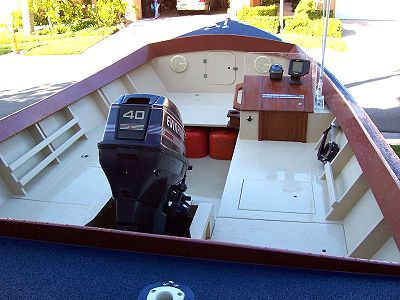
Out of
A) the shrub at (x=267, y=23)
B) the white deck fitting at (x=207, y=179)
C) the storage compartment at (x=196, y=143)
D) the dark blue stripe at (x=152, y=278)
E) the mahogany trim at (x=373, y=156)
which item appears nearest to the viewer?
the dark blue stripe at (x=152, y=278)

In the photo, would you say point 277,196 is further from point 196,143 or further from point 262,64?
point 262,64

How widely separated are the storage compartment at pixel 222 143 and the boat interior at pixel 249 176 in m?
0.08

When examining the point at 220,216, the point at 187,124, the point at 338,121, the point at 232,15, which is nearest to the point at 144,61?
the point at 187,124

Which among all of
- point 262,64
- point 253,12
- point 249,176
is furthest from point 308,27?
point 249,176

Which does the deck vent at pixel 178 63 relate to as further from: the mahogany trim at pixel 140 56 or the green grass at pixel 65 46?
the green grass at pixel 65 46

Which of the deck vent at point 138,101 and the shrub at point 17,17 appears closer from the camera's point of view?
the deck vent at point 138,101

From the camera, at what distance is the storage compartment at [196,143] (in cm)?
495

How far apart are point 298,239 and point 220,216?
530 millimetres

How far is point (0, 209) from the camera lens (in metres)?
3.20

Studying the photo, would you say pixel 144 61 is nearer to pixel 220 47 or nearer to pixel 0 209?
pixel 220 47

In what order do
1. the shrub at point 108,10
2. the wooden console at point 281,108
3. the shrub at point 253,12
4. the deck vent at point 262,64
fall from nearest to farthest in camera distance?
the wooden console at point 281,108
the deck vent at point 262,64
the shrub at point 253,12
the shrub at point 108,10

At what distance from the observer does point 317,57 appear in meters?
9.44

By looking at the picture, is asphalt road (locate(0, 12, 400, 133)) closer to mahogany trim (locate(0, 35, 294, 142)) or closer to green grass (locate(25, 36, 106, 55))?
green grass (locate(25, 36, 106, 55))

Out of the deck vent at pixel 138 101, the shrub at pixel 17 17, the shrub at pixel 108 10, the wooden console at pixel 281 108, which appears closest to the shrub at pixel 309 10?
the shrub at pixel 108 10
